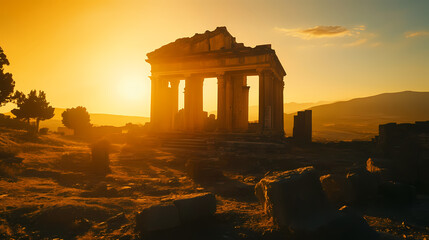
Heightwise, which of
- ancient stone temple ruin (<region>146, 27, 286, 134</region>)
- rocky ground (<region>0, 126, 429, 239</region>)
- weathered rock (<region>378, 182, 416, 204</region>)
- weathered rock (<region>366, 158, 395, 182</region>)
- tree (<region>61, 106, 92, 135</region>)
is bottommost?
rocky ground (<region>0, 126, 429, 239</region>)

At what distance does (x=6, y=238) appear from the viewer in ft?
14.0

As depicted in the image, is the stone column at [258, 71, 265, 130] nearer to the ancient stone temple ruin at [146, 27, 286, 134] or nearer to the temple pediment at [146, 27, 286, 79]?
the ancient stone temple ruin at [146, 27, 286, 134]

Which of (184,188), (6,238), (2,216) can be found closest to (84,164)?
(184,188)

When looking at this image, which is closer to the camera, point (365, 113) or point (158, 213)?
point (158, 213)

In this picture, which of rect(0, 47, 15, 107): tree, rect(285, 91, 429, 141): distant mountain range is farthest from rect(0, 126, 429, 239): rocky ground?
rect(285, 91, 429, 141): distant mountain range

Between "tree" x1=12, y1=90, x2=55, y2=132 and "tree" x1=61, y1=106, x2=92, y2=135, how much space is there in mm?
3294

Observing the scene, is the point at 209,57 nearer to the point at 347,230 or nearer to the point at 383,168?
the point at 383,168

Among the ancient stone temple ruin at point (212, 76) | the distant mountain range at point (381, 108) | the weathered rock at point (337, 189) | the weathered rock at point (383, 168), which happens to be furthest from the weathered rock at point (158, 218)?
the distant mountain range at point (381, 108)

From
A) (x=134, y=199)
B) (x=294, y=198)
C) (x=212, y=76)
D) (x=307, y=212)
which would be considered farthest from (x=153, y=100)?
(x=307, y=212)

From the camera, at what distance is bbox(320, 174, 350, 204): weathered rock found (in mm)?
6215

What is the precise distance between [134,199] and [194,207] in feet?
8.73

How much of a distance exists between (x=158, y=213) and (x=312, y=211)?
2854mm

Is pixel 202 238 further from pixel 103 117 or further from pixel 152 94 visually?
pixel 103 117

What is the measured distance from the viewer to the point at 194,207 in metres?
5.05
